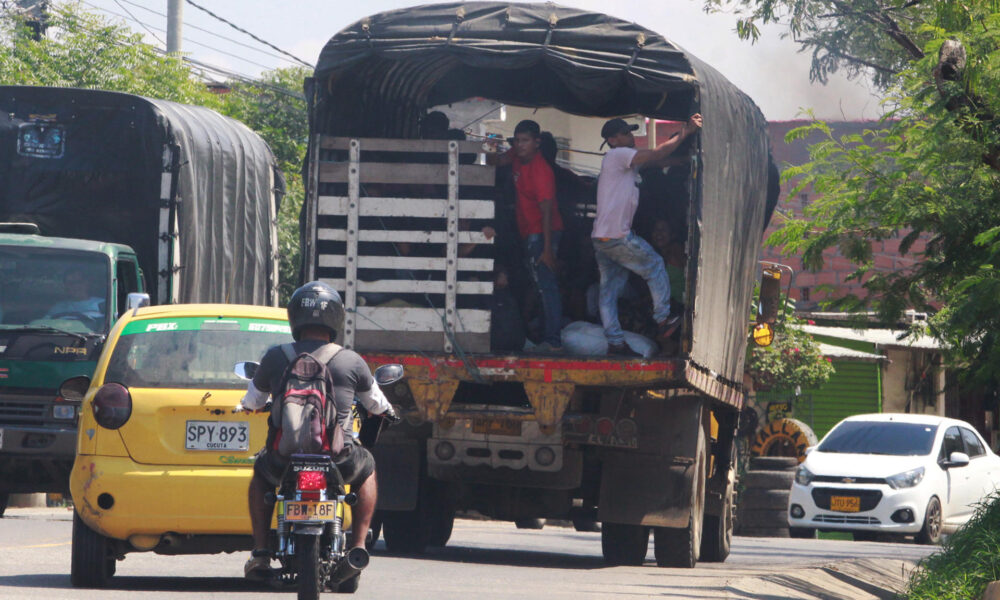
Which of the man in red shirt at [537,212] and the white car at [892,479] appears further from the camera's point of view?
the white car at [892,479]

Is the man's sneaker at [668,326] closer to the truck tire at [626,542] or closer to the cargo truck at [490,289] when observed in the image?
the cargo truck at [490,289]

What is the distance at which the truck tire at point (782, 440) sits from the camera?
83.5ft

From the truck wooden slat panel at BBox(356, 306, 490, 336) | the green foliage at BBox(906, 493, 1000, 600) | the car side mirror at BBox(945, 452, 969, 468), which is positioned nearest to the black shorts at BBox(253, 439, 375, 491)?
the truck wooden slat panel at BBox(356, 306, 490, 336)

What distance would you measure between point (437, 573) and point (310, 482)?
13.9 ft

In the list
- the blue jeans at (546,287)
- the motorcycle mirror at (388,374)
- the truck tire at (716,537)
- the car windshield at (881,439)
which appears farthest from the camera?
the car windshield at (881,439)

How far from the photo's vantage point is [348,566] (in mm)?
7254

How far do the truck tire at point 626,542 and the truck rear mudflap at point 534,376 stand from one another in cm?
172

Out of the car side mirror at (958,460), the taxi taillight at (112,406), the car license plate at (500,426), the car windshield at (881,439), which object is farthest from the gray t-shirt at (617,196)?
the car windshield at (881,439)

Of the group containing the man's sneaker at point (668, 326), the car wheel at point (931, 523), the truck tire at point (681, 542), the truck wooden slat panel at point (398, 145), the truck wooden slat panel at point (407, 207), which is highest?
the truck wooden slat panel at point (398, 145)

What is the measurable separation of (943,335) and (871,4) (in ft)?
19.6

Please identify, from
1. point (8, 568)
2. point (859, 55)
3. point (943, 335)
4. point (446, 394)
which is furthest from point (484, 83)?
point (859, 55)

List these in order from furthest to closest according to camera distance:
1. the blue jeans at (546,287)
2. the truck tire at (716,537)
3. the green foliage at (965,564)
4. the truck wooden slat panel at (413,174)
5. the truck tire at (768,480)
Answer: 1. the truck tire at (768,480)
2. the truck tire at (716,537)
3. the blue jeans at (546,287)
4. the truck wooden slat panel at (413,174)
5. the green foliage at (965,564)

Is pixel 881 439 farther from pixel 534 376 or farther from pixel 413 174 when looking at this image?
pixel 413 174

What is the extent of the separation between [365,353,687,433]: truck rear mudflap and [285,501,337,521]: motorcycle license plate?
427 centimetres
